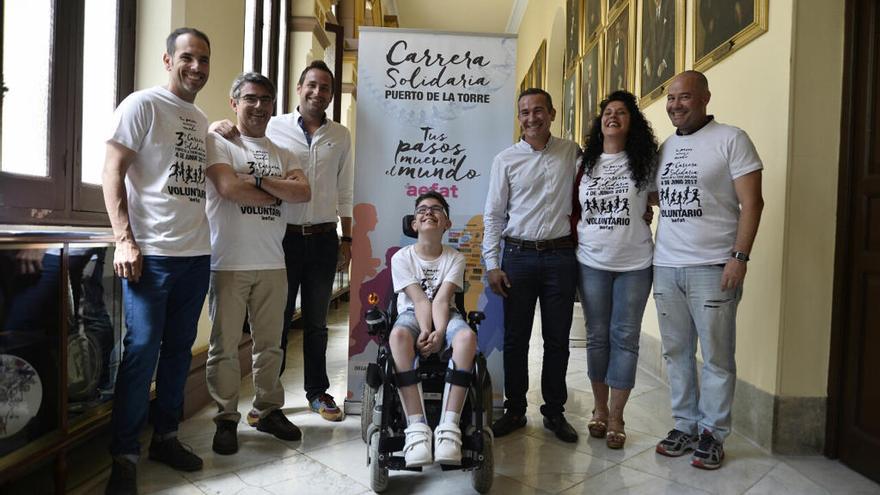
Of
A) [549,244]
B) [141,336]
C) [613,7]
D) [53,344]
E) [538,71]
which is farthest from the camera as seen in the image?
[538,71]

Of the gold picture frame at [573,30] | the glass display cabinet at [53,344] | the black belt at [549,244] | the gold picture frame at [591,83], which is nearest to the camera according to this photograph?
the glass display cabinet at [53,344]

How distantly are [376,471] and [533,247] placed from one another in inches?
51.0

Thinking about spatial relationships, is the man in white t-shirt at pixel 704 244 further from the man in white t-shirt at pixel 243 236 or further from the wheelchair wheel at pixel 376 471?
the man in white t-shirt at pixel 243 236

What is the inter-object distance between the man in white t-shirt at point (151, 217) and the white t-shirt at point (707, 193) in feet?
6.77

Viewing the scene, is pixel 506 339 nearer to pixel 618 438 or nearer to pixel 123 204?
pixel 618 438

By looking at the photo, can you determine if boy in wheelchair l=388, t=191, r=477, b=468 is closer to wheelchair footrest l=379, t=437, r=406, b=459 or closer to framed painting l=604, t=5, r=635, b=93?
wheelchair footrest l=379, t=437, r=406, b=459

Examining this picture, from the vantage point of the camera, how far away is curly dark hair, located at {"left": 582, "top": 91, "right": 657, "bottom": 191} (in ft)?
9.02

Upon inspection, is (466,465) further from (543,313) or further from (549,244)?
(549,244)

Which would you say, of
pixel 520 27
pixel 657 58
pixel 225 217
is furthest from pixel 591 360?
pixel 520 27

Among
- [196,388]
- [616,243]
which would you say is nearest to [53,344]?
[196,388]

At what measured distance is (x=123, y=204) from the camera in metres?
2.10

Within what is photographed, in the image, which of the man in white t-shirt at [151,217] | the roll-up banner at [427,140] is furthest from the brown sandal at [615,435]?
the man in white t-shirt at [151,217]

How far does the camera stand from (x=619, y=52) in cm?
527

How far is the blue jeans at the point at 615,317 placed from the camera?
A: 2.76m
